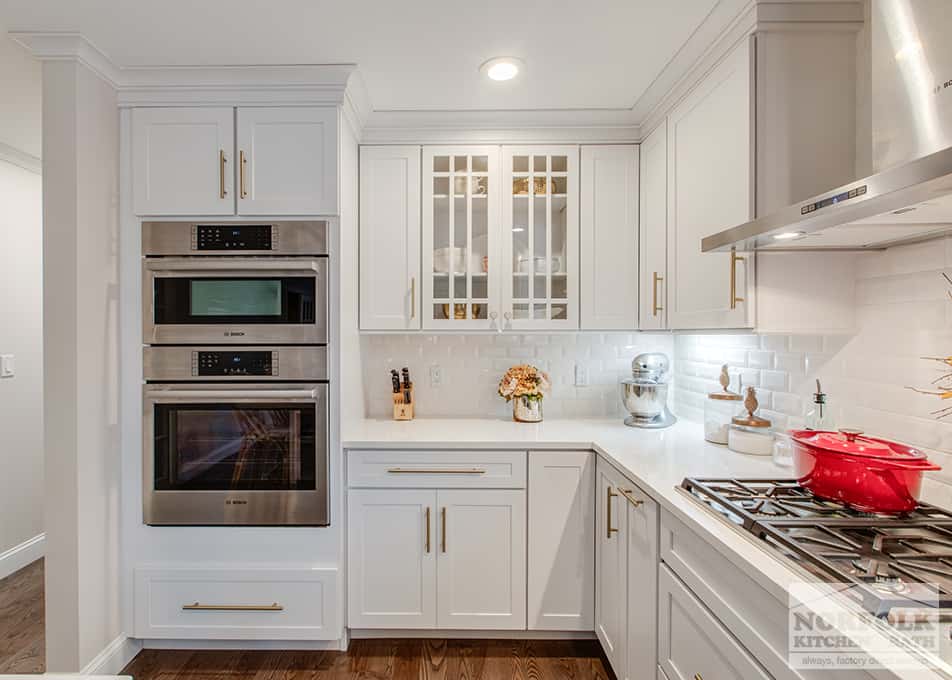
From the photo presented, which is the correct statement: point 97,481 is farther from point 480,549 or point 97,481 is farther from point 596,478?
point 596,478

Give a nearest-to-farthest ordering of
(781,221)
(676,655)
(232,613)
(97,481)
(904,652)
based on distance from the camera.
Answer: (904,652), (781,221), (676,655), (97,481), (232,613)

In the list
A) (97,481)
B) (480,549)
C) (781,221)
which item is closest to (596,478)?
(480,549)

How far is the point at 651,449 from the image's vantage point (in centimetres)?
205

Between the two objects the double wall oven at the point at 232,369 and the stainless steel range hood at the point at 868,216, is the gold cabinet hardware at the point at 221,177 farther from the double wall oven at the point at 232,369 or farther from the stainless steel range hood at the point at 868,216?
the stainless steel range hood at the point at 868,216

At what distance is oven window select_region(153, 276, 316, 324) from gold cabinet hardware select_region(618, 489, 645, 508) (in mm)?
1386

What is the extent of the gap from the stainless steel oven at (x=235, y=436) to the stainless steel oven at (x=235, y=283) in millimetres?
79

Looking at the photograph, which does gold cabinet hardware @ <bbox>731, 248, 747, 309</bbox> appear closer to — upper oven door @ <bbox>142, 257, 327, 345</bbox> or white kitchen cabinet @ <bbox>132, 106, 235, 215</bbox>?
upper oven door @ <bbox>142, 257, 327, 345</bbox>

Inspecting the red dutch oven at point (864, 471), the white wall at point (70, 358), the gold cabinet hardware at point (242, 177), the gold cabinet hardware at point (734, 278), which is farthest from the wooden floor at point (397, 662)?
the gold cabinet hardware at point (242, 177)

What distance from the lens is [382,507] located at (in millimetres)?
2154

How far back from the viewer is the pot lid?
1.23 metres

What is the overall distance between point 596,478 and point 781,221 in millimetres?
1328

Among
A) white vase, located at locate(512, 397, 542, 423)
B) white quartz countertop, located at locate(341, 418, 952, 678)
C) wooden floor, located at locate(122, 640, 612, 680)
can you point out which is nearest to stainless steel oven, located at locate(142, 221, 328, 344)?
white quartz countertop, located at locate(341, 418, 952, 678)

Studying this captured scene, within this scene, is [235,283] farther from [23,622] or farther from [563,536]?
[23,622]

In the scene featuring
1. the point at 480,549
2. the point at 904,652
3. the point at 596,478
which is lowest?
the point at 480,549
